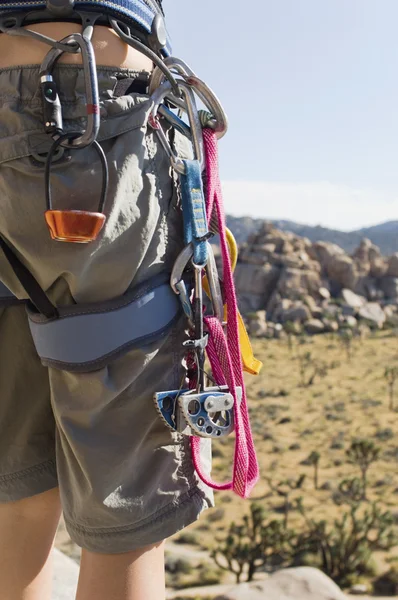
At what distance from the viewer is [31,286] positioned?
102cm

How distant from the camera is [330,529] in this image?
9.41 meters

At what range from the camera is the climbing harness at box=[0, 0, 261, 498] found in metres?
0.96

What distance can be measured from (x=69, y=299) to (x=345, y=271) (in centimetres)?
3670

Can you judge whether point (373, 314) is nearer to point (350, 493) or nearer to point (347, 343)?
point (347, 343)

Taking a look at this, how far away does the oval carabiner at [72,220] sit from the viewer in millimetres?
904

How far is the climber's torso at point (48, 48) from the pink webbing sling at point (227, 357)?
197 mm

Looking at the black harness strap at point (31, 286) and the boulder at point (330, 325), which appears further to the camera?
the boulder at point (330, 325)

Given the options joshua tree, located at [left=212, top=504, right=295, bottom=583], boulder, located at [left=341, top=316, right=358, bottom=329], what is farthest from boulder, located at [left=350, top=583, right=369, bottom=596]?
boulder, located at [left=341, top=316, right=358, bottom=329]

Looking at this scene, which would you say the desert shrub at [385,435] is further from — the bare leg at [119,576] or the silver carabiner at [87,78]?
the silver carabiner at [87,78]

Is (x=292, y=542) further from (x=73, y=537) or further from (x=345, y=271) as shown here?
(x=345, y=271)

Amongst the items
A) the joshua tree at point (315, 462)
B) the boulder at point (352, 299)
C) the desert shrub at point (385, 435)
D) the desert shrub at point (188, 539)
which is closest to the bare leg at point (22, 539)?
the desert shrub at point (188, 539)

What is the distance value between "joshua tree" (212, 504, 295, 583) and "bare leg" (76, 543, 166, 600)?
7462 millimetres

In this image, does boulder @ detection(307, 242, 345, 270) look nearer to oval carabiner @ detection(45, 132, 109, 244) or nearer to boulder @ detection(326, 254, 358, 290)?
boulder @ detection(326, 254, 358, 290)

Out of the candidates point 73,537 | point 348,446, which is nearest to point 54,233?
point 73,537
